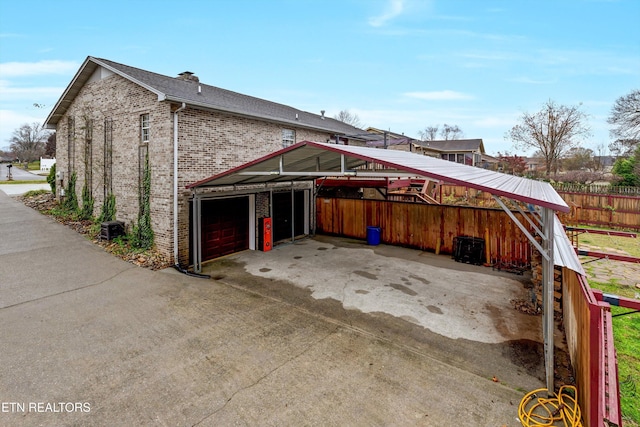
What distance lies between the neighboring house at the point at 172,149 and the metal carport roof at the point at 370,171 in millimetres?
983

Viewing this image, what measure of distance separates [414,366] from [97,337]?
546 centimetres

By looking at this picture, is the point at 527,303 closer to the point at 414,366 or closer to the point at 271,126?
the point at 414,366

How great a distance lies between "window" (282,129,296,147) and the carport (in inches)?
67.0

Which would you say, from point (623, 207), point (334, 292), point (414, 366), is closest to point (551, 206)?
point (414, 366)

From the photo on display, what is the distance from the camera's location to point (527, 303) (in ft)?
23.5

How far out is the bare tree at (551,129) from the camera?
32781 mm

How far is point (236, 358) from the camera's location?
489cm

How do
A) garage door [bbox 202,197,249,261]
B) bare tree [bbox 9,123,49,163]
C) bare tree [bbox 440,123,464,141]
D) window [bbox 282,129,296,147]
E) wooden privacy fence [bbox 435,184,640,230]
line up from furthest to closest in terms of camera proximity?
bare tree [bbox 440,123,464,141] < bare tree [bbox 9,123,49,163] < wooden privacy fence [bbox 435,184,640,230] < window [bbox 282,129,296,147] < garage door [bbox 202,197,249,261]

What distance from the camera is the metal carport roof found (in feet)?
17.0

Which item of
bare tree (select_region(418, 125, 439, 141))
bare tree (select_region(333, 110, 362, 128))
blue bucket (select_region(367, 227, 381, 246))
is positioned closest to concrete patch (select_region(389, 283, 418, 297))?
blue bucket (select_region(367, 227, 381, 246))

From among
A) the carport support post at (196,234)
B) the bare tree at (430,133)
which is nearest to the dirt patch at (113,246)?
the carport support post at (196,234)

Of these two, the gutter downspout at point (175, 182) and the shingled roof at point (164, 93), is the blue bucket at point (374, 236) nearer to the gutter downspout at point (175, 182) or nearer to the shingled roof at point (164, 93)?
the shingled roof at point (164, 93)

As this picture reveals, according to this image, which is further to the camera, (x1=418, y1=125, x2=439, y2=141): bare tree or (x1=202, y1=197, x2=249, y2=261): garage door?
(x1=418, y1=125, x2=439, y2=141): bare tree

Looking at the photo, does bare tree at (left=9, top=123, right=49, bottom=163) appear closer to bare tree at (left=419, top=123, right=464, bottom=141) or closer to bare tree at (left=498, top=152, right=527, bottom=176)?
bare tree at (left=498, top=152, right=527, bottom=176)
